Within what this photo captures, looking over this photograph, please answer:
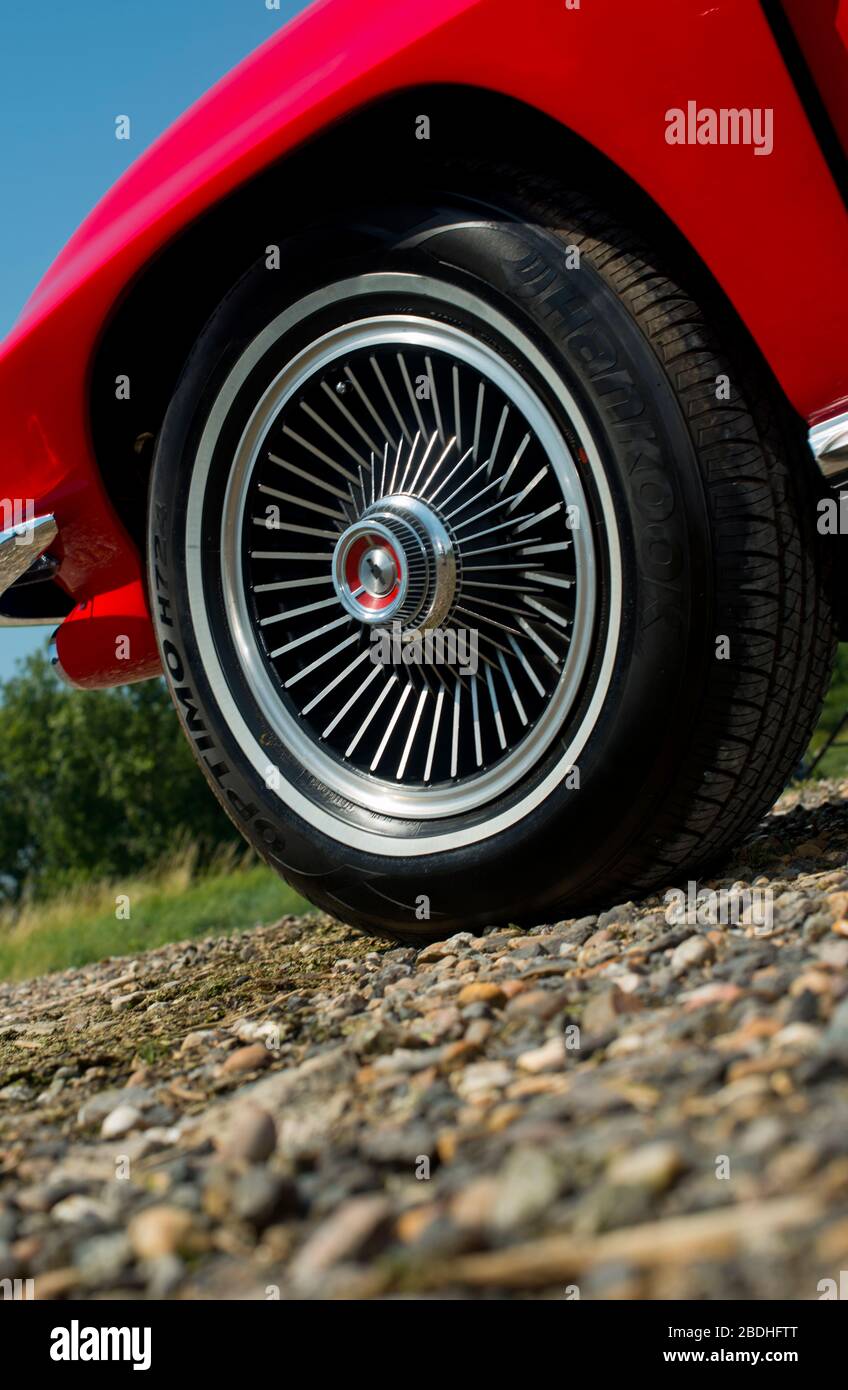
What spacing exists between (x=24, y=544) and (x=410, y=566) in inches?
39.1

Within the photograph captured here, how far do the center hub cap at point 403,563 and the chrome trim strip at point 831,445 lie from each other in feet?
2.41

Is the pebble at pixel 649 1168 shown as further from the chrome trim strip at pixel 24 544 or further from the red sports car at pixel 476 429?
the chrome trim strip at pixel 24 544

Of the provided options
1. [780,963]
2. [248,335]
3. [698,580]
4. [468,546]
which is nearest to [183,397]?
[248,335]

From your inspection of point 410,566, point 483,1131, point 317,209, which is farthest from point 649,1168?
point 317,209

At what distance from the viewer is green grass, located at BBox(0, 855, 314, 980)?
6.74 meters

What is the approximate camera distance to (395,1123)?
1369 millimetres

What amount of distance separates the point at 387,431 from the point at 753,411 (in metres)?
0.80

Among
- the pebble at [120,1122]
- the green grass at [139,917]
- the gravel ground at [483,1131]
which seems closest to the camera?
the gravel ground at [483,1131]

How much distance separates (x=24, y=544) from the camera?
9.22ft

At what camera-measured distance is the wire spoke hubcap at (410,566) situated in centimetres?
232

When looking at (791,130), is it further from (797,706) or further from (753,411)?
(797,706)

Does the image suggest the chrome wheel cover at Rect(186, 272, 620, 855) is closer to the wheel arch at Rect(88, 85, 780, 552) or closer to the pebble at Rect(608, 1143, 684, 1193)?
the wheel arch at Rect(88, 85, 780, 552)

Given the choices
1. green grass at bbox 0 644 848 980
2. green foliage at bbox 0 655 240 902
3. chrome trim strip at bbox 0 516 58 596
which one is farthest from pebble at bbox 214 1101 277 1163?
green foliage at bbox 0 655 240 902

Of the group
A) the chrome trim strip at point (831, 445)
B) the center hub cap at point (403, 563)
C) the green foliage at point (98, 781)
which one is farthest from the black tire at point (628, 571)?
the green foliage at point (98, 781)
